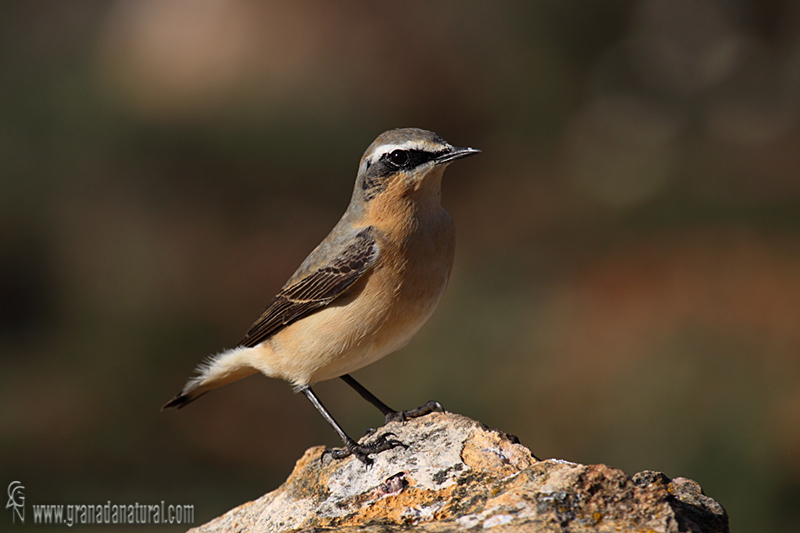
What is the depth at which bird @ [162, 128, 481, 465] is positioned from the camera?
486 cm

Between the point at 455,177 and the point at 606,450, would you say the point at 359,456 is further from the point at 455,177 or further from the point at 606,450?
the point at 455,177

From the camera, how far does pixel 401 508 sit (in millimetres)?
3693

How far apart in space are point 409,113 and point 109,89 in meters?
6.03

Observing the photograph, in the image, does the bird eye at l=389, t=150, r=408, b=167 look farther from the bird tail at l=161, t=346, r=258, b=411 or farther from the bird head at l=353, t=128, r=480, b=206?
the bird tail at l=161, t=346, r=258, b=411

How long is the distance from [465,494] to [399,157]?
2.46 metres

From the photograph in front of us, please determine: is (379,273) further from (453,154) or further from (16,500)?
(16,500)

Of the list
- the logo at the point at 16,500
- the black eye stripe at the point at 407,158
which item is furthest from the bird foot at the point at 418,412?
the logo at the point at 16,500

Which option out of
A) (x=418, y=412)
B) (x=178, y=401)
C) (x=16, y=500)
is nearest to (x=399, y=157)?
(x=418, y=412)

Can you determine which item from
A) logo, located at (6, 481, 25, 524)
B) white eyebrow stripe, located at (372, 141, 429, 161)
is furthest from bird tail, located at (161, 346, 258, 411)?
logo, located at (6, 481, 25, 524)

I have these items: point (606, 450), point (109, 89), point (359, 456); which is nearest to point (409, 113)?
point (109, 89)

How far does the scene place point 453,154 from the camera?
4.85 m

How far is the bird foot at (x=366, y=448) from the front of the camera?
14.8 ft

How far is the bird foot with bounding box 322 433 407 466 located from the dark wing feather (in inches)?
41.8

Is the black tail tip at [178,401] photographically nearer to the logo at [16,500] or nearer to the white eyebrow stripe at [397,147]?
the white eyebrow stripe at [397,147]
